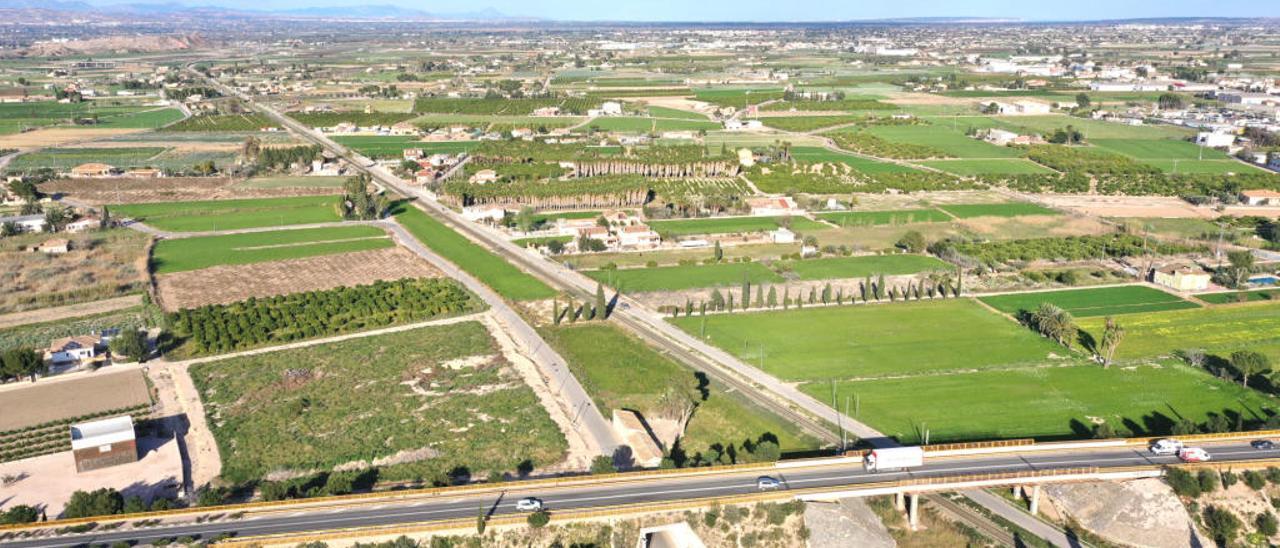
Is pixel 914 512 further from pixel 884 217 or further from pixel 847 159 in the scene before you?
pixel 847 159

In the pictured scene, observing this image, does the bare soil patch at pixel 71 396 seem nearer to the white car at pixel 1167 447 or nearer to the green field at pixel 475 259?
the green field at pixel 475 259

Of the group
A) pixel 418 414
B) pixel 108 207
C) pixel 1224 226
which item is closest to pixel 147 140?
pixel 108 207

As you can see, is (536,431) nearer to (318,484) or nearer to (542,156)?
(318,484)

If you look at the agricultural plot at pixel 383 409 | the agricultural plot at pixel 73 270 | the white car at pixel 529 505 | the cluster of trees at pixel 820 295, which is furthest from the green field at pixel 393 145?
the white car at pixel 529 505

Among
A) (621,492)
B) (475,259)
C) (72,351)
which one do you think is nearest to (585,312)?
(475,259)

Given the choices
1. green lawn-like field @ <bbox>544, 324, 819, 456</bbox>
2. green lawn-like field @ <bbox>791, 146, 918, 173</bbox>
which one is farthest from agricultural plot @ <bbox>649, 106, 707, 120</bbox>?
green lawn-like field @ <bbox>544, 324, 819, 456</bbox>

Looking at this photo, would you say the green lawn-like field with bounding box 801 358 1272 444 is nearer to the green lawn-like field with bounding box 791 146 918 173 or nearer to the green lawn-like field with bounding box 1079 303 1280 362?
the green lawn-like field with bounding box 1079 303 1280 362
